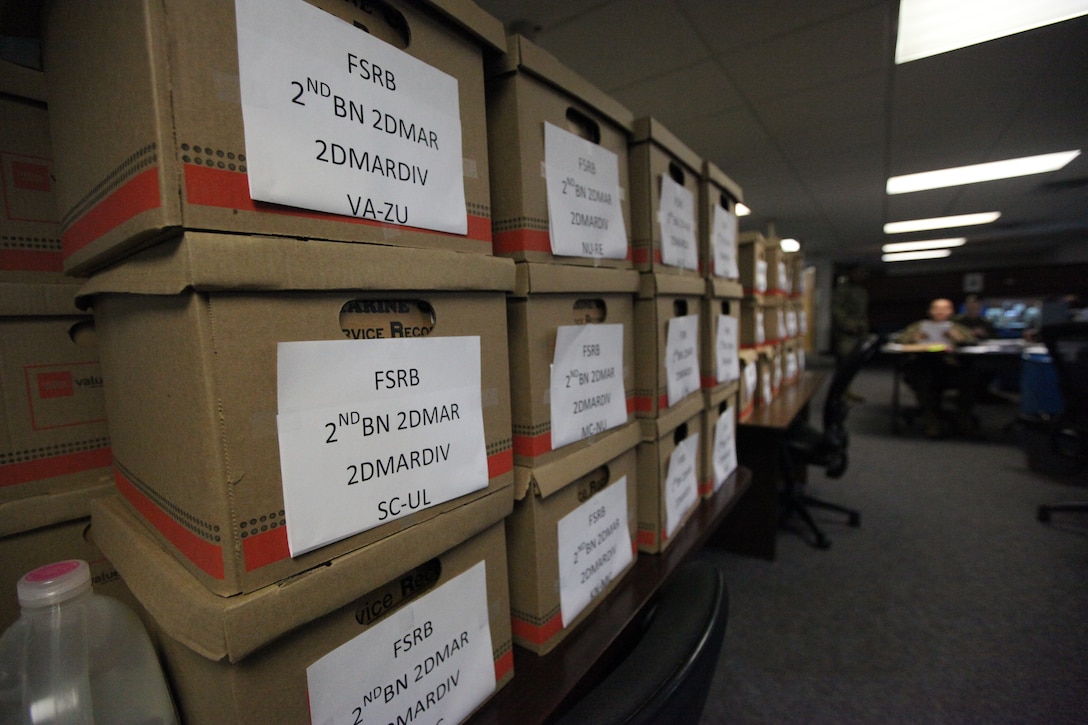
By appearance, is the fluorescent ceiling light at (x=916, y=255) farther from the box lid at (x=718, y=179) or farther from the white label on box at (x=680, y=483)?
the white label on box at (x=680, y=483)

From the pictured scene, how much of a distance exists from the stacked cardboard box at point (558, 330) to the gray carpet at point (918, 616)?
3.18 feet

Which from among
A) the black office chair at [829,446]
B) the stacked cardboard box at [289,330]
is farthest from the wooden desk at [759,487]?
the stacked cardboard box at [289,330]

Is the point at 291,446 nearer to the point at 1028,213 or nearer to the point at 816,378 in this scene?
the point at 816,378

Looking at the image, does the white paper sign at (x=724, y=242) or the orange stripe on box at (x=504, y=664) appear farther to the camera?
the white paper sign at (x=724, y=242)

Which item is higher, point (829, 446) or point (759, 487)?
point (829, 446)

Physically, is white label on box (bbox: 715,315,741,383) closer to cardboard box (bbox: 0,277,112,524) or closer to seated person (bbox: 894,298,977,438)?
cardboard box (bbox: 0,277,112,524)

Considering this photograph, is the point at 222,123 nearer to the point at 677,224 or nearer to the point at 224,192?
the point at 224,192

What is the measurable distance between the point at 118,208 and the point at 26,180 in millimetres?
353

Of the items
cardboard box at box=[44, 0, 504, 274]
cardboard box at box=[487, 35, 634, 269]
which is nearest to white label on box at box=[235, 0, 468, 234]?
cardboard box at box=[44, 0, 504, 274]

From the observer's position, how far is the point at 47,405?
53 cm

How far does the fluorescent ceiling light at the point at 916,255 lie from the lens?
29.2 ft

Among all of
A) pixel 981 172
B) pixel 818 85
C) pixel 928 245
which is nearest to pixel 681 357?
pixel 818 85

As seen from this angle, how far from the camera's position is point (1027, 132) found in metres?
2.95

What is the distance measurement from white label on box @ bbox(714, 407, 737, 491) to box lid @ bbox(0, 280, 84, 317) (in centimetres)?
122
